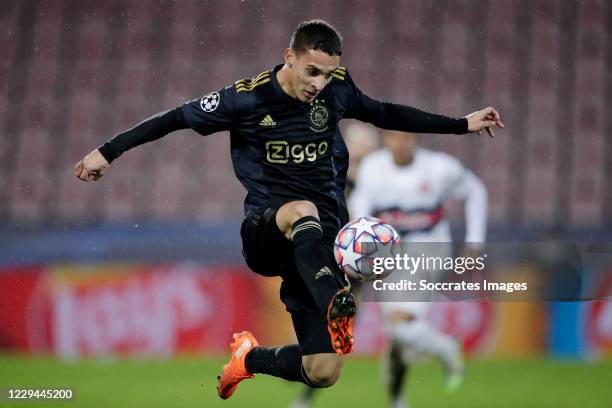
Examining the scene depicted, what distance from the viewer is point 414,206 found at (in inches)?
277

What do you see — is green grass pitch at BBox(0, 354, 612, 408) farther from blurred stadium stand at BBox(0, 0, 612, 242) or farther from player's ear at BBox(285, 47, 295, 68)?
player's ear at BBox(285, 47, 295, 68)

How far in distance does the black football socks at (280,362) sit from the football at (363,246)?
455 millimetres

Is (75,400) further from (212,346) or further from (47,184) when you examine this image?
(47,184)

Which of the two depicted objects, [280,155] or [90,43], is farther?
[90,43]

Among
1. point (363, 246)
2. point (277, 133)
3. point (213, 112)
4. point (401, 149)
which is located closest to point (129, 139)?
point (213, 112)

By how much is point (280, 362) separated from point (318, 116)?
3.69 ft

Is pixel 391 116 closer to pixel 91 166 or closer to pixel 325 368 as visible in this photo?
pixel 325 368

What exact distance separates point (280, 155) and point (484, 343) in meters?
4.55

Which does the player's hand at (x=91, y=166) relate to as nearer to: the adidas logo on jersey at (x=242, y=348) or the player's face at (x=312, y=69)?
the player's face at (x=312, y=69)

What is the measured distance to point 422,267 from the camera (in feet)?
22.0

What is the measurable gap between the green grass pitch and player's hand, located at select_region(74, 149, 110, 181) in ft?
6.88

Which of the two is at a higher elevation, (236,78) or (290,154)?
(236,78)

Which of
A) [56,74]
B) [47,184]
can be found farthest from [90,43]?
[47,184]

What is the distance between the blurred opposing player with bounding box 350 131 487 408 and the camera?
6543 mm
